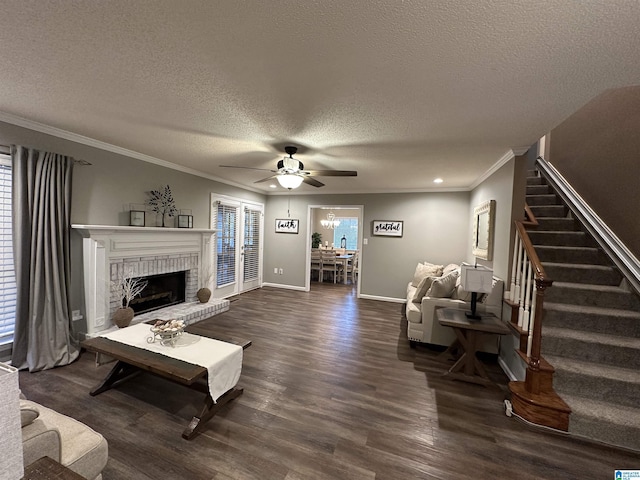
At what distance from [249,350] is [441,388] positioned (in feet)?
6.97

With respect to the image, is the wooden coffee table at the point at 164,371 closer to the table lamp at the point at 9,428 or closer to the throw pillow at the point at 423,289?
the table lamp at the point at 9,428

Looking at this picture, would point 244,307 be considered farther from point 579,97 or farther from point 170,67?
point 579,97

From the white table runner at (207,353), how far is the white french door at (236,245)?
2.81m

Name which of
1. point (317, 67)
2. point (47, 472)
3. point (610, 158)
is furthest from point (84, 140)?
point (610, 158)

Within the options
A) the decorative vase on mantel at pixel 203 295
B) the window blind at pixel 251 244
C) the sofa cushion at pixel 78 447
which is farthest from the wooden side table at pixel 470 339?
the window blind at pixel 251 244

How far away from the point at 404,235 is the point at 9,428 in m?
5.53

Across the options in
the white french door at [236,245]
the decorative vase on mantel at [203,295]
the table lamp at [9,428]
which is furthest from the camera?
the white french door at [236,245]

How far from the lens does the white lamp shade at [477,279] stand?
2.59 metres

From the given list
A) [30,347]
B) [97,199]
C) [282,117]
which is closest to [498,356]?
[282,117]

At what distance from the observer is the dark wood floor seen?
63.9 inches

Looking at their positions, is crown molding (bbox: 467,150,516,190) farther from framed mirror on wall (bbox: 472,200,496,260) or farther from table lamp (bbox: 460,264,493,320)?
table lamp (bbox: 460,264,493,320)

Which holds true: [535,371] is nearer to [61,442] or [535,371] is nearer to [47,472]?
[47,472]

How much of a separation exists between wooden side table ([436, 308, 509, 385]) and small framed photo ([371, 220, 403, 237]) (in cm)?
295

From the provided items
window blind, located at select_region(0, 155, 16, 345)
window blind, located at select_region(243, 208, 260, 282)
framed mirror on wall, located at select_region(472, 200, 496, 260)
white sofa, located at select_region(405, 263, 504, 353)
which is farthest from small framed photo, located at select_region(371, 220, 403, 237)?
window blind, located at select_region(0, 155, 16, 345)
